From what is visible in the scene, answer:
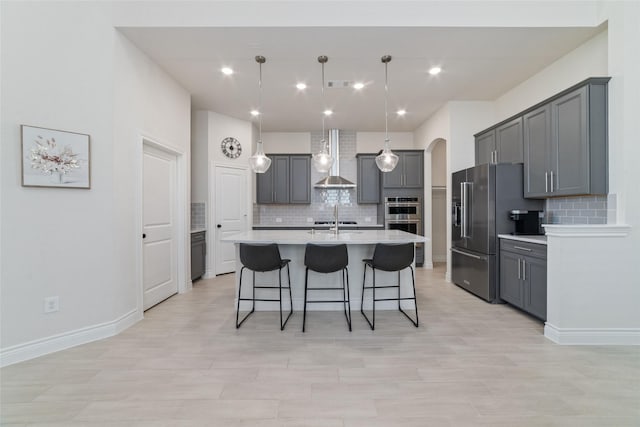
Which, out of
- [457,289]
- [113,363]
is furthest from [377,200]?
[113,363]

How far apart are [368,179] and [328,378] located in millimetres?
4839

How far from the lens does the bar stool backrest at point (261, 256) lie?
118 inches

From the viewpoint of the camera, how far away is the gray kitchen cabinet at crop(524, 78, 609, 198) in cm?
277

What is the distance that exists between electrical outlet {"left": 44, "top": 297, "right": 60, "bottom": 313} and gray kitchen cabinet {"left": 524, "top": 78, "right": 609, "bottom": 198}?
496 centimetres

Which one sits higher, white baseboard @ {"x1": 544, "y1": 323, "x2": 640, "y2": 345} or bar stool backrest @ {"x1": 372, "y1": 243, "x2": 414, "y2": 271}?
bar stool backrest @ {"x1": 372, "y1": 243, "x2": 414, "y2": 271}

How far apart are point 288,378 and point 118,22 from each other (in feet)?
11.8

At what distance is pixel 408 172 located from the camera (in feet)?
19.8

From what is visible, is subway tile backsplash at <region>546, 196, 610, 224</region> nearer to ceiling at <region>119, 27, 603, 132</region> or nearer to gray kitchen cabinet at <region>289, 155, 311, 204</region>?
ceiling at <region>119, 27, 603, 132</region>

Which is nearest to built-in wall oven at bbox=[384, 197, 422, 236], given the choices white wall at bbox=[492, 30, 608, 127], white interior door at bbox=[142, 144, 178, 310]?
white wall at bbox=[492, 30, 608, 127]

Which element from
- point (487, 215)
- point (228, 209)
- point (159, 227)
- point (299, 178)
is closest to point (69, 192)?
point (159, 227)

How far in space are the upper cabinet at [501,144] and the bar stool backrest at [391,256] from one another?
2.10m

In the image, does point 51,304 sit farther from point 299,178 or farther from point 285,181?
point 299,178

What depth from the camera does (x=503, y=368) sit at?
2264 millimetres

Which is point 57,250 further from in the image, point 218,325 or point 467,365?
point 467,365
